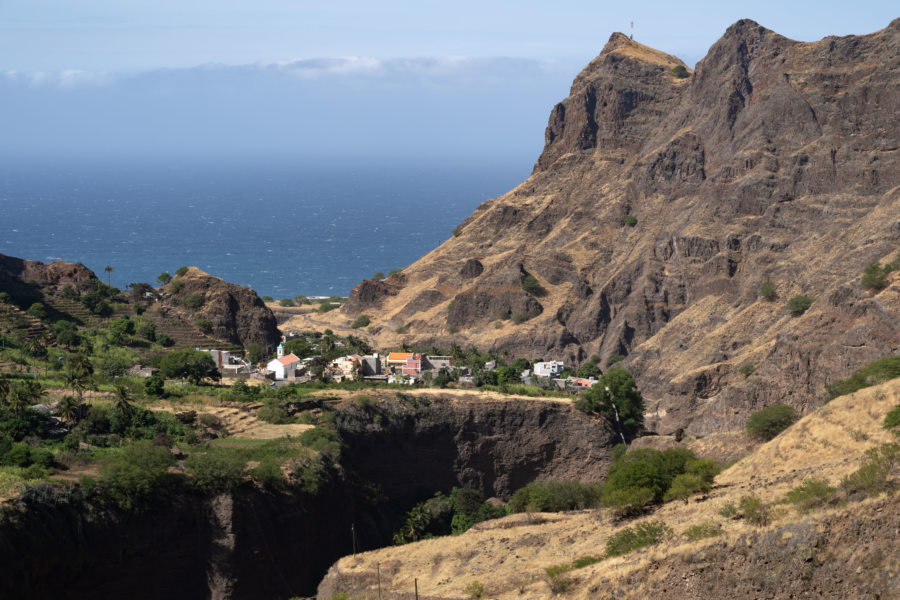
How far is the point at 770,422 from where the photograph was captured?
6838cm

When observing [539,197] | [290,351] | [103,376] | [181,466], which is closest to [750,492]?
[181,466]

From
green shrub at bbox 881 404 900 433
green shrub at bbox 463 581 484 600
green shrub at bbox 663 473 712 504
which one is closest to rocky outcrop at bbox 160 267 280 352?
green shrub at bbox 463 581 484 600

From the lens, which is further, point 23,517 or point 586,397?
point 586,397

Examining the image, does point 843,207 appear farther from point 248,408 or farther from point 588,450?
point 248,408

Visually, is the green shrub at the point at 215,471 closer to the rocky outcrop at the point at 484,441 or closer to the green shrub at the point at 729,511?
the rocky outcrop at the point at 484,441

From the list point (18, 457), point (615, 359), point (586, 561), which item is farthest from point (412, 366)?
point (586, 561)

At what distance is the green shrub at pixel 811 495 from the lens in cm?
3872

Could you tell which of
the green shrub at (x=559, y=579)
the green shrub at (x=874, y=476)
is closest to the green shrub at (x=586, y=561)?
the green shrub at (x=559, y=579)

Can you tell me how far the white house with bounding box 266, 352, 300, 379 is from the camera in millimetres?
89500

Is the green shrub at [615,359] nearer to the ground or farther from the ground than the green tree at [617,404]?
farther from the ground

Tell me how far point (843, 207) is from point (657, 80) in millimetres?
45253

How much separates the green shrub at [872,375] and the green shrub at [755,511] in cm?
2679

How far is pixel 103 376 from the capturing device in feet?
263

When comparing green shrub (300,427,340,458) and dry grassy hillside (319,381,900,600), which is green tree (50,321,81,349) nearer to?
green shrub (300,427,340,458)
